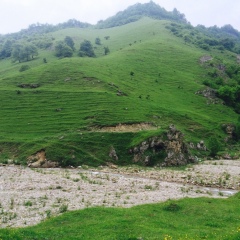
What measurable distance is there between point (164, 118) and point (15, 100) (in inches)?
1743

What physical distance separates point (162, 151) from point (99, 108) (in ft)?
83.7

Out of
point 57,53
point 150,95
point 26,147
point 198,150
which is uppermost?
point 57,53

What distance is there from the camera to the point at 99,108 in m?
88.4

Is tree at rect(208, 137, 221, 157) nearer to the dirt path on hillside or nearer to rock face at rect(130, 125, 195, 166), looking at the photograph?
the dirt path on hillside

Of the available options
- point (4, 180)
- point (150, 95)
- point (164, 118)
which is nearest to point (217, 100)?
point (150, 95)

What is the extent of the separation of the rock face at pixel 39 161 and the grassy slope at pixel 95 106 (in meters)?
1.34

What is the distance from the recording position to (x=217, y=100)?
120312 millimetres

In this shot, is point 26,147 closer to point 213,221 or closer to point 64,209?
point 64,209

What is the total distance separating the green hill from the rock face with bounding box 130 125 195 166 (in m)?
1.24

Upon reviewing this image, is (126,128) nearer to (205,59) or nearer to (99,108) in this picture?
(99,108)

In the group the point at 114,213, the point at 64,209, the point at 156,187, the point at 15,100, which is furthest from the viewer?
the point at 15,100

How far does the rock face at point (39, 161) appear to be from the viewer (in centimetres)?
6650

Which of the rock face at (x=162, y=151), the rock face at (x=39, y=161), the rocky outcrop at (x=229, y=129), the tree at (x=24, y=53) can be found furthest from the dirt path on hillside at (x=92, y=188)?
the tree at (x=24, y=53)

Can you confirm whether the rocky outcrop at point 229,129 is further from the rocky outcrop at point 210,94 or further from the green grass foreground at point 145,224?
the green grass foreground at point 145,224
